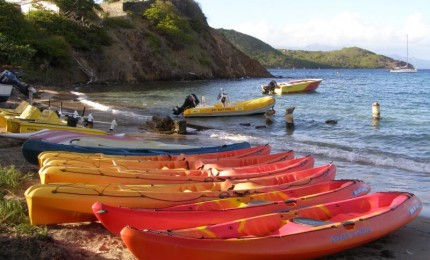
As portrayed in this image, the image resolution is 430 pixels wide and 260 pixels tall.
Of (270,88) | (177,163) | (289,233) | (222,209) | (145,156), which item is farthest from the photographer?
(270,88)

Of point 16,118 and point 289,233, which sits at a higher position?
point 16,118

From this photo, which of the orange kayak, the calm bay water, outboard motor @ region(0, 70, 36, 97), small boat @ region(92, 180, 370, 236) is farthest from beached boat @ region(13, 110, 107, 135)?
small boat @ region(92, 180, 370, 236)

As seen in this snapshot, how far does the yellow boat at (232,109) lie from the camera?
2205 cm

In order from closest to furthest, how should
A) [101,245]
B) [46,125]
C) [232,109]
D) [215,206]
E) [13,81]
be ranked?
[101,245], [215,206], [46,125], [13,81], [232,109]

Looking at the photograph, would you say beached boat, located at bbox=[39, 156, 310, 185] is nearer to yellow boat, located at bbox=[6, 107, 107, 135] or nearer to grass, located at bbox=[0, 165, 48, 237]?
grass, located at bbox=[0, 165, 48, 237]

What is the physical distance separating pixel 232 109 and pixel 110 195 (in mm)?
17138

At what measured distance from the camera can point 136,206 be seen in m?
6.02

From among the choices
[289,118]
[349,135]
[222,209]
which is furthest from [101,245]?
[289,118]

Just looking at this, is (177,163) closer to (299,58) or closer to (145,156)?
(145,156)

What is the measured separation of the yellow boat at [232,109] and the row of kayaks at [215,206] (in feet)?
44.1

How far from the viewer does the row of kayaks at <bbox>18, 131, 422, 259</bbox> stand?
484 cm

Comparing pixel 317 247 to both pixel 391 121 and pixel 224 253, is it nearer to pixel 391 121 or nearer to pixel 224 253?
pixel 224 253

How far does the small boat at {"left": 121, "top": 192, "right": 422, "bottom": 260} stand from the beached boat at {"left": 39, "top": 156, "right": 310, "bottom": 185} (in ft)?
5.58

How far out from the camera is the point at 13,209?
5902mm
